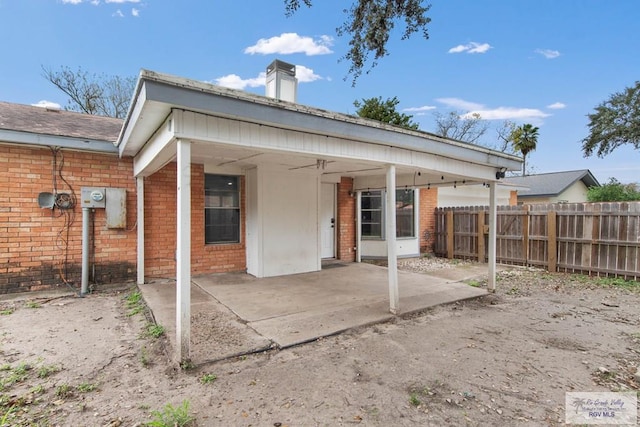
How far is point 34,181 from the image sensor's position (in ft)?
17.5

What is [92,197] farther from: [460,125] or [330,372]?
[460,125]

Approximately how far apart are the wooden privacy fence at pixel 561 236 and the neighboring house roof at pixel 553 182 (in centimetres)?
1294

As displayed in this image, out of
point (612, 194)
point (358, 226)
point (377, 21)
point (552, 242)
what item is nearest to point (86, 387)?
point (377, 21)

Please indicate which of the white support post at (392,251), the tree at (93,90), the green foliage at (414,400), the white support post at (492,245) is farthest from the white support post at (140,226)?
the tree at (93,90)

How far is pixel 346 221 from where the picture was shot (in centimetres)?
921

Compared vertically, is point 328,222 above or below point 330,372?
above

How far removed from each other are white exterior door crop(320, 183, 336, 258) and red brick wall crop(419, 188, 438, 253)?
11.4ft

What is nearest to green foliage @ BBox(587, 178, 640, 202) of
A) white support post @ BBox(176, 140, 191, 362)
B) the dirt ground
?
the dirt ground

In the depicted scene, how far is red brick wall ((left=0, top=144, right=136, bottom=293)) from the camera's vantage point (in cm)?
519

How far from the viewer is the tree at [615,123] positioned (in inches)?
787

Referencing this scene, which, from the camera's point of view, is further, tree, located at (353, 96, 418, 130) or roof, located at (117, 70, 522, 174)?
tree, located at (353, 96, 418, 130)

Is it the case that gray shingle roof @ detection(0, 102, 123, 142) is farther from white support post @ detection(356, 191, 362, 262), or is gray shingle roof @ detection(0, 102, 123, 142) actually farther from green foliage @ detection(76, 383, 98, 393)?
white support post @ detection(356, 191, 362, 262)

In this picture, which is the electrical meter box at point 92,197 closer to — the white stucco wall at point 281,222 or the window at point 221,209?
the window at point 221,209

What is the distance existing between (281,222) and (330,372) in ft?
14.0
